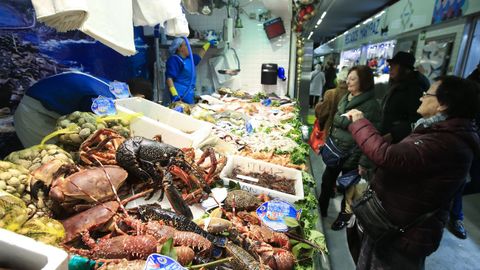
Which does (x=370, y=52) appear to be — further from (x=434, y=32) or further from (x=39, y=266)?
(x=39, y=266)

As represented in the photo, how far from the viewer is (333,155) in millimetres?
3871

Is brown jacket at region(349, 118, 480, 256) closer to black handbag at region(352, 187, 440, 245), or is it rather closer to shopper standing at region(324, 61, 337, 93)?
black handbag at region(352, 187, 440, 245)

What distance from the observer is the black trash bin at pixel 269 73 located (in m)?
6.79

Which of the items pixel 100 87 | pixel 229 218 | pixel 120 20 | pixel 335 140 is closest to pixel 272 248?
pixel 229 218

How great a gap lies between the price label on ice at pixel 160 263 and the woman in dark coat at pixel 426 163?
1638mm

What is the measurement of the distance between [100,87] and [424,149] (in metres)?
2.56

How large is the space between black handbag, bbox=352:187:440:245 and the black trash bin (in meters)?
4.76

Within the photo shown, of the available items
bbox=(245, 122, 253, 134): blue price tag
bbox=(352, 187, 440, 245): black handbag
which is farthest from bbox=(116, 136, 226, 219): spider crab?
bbox=(245, 122, 253, 134): blue price tag

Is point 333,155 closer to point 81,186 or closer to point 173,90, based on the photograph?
point 173,90

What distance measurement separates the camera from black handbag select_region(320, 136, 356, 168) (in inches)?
150

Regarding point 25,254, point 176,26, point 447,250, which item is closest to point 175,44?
point 176,26

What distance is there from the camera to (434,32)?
7113mm

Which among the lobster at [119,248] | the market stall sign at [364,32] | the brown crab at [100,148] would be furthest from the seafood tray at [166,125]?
the market stall sign at [364,32]

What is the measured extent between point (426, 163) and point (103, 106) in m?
2.44
